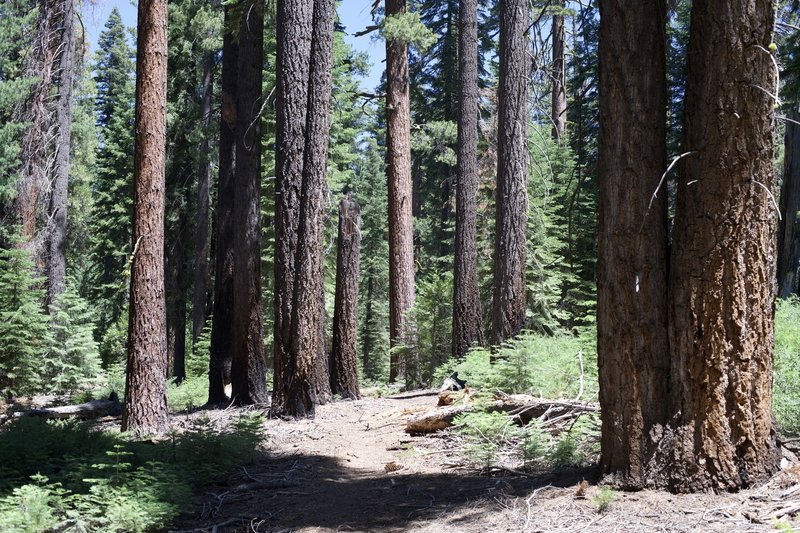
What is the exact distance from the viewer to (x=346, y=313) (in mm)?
12781

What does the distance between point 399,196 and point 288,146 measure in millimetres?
6790

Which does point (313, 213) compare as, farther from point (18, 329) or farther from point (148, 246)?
point (18, 329)

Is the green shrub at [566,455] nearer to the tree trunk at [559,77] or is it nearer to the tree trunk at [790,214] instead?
the tree trunk at [559,77]

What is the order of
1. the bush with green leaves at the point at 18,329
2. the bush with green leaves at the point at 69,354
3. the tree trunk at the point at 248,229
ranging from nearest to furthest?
the tree trunk at the point at 248,229
the bush with green leaves at the point at 18,329
the bush with green leaves at the point at 69,354

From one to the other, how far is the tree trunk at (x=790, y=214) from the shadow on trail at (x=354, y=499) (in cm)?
1266

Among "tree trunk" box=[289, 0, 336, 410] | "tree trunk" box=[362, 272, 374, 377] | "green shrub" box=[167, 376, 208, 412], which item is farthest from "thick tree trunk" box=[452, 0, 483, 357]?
"tree trunk" box=[362, 272, 374, 377]

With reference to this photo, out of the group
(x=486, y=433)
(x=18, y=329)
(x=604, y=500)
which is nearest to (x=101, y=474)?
(x=486, y=433)

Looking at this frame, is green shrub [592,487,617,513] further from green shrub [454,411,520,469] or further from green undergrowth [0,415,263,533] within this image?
green undergrowth [0,415,263,533]

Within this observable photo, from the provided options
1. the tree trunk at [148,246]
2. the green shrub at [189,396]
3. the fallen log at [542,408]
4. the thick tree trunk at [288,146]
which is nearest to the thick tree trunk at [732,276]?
the fallen log at [542,408]

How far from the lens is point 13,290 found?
16.6 m

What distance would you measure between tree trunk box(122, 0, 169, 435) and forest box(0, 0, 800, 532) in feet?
0.13

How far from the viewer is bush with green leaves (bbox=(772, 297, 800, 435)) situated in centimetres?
602

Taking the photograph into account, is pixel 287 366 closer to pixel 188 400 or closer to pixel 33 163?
pixel 188 400

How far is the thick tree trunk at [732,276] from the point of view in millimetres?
4566
